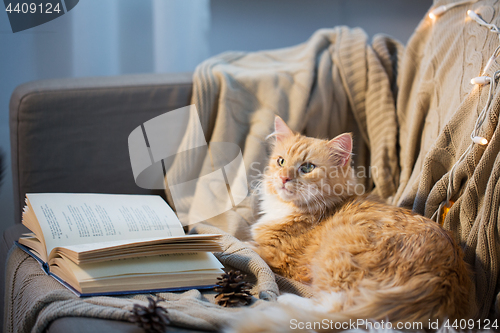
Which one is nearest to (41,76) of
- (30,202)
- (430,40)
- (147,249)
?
(30,202)

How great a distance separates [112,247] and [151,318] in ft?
0.72

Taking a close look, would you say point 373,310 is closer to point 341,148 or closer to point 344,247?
point 344,247

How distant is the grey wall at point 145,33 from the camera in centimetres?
181

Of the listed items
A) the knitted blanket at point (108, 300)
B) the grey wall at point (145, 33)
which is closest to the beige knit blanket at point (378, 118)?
the knitted blanket at point (108, 300)

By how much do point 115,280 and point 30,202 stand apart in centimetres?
41

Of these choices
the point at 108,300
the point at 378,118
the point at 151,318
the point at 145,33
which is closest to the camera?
the point at 151,318

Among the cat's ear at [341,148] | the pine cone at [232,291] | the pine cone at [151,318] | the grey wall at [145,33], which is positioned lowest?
the pine cone at [232,291]

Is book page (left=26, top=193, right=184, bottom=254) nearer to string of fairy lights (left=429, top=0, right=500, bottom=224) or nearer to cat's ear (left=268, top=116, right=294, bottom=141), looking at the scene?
cat's ear (left=268, top=116, right=294, bottom=141)

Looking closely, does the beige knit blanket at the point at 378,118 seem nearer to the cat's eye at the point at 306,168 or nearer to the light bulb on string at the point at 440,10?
the light bulb on string at the point at 440,10

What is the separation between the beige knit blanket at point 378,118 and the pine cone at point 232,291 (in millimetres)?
43

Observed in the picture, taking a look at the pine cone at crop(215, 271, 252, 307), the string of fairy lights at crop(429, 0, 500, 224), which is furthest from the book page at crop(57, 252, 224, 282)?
the string of fairy lights at crop(429, 0, 500, 224)

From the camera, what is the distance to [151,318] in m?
0.68

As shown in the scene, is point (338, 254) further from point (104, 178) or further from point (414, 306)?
point (104, 178)

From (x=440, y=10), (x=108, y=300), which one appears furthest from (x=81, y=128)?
(x=440, y=10)
